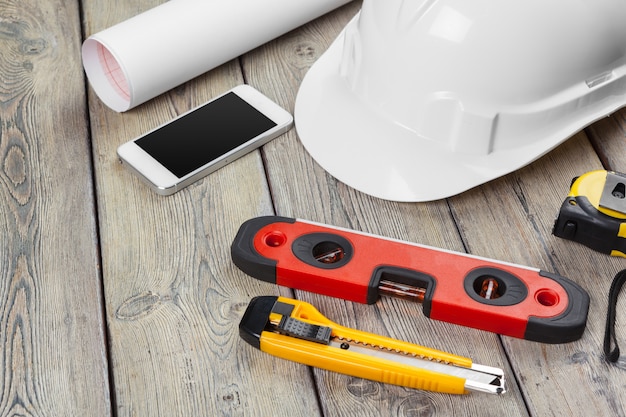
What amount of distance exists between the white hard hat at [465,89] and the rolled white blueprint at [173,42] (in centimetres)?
22

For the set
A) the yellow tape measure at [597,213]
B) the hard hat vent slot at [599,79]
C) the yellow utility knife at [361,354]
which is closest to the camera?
the yellow utility knife at [361,354]

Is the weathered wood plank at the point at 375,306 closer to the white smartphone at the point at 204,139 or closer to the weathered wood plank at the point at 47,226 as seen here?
the white smartphone at the point at 204,139

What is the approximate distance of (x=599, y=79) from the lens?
1233 mm

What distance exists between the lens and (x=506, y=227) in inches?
47.2

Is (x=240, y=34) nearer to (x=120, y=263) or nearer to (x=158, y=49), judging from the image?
(x=158, y=49)

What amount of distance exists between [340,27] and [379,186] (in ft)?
1.35

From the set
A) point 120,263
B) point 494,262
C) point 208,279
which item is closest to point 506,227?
point 494,262

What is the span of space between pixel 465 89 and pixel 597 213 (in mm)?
233

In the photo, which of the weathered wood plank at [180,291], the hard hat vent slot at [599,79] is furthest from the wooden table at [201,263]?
the hard hat vent slot at [599,79]

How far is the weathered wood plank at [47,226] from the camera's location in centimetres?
103

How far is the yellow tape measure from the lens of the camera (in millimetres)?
1105

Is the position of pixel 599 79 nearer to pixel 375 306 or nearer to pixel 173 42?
pixel 375 306

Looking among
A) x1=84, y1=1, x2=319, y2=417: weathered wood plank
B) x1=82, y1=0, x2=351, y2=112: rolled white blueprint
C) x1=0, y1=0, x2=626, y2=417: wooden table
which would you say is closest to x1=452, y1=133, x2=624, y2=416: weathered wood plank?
x1=0, y1=0, x2=626, y2=417: wooden table

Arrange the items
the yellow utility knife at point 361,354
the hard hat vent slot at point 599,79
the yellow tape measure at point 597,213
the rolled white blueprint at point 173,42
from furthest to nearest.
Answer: the rolled white blueprint at point 173,42
the hard hat vent slot at point 599,79
the yellow tape measure at point 597,213
the yellow utility knife at point 361,354
